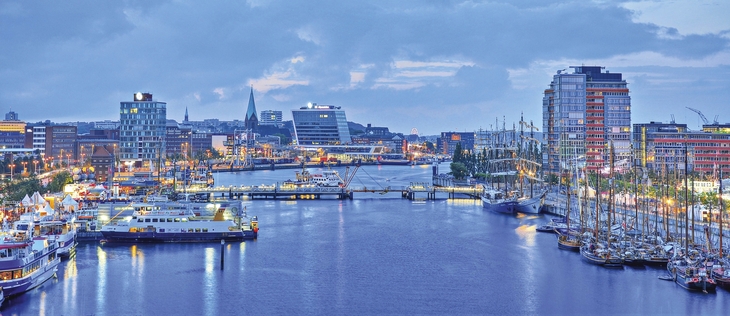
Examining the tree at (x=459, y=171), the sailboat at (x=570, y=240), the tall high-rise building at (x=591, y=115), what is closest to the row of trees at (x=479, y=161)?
the tree at (x=459, y=171)

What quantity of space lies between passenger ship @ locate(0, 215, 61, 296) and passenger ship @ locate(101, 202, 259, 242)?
7.25 metres

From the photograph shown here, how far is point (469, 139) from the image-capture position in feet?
610

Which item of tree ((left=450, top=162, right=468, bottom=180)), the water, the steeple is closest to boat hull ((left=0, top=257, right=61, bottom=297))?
the water

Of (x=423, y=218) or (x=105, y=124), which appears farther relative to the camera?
(x=105, y=124)

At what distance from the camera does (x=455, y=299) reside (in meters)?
21.9

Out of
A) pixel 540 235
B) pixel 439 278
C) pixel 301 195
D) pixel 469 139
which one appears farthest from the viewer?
pixel 469 139

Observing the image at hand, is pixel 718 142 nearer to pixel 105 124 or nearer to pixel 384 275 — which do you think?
pixel 384 275

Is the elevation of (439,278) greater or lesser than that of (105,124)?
lesser

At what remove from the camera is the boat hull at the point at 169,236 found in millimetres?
31016

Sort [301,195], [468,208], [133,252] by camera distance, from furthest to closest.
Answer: [301,195] < [468,208] < [133,252]

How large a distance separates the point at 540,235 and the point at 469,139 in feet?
503

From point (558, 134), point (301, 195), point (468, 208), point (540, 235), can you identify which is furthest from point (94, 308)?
point (558, 134)

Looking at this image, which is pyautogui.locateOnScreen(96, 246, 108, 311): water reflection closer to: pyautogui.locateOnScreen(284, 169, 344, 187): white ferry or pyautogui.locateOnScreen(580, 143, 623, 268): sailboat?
pyautogui.locateOnScreen(580, 143, 623, 268): sailboat

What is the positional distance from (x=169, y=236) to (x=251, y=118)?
155233 millimetres
